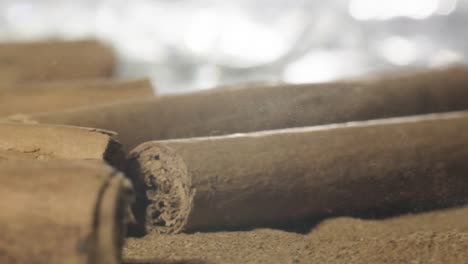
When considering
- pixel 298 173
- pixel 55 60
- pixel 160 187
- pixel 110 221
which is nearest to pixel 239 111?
pixel 298 173

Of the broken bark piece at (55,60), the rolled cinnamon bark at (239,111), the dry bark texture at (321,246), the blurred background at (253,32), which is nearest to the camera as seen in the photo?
the dry bark texture at (321,246)

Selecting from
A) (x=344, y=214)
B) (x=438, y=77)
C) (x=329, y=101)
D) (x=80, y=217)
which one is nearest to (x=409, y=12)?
(x=438, y=77)

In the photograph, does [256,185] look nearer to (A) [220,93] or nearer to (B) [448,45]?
(A) [220,93]

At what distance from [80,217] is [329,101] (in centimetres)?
103

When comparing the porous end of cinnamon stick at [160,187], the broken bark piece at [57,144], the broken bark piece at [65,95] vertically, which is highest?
the broken bark piece at [65,95]

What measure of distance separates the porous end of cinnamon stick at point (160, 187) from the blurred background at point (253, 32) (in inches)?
90.7

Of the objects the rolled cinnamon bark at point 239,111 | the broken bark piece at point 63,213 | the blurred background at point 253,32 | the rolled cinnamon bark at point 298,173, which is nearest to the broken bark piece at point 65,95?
the rolled cinnamon bark at point 239,111

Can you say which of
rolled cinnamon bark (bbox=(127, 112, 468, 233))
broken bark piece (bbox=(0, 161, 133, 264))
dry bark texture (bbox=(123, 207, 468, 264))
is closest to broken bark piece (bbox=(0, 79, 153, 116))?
rolled cinnamon bark (bbox=(127, 112, 468, 233))

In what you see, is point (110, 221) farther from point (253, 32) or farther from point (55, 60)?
point (253, 32)

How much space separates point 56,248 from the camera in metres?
1.00

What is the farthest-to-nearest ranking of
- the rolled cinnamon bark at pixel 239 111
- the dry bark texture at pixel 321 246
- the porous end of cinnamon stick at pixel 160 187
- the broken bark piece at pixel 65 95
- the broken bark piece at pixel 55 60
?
the broken bark piece at pixel 55 60 < the broken bark piece at pixel 65 95 < the rolled cinnamon bark at pixel 239 111 < the porous end of cinnamon stick at pixel 160 187 < the dry bark texture at pixel 321 246

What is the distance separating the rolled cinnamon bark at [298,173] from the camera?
1.51 m

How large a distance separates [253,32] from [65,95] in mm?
1823

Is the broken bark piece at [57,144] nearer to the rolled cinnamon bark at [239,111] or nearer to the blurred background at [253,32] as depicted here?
the rolled cinnamon bark at [239,111]
